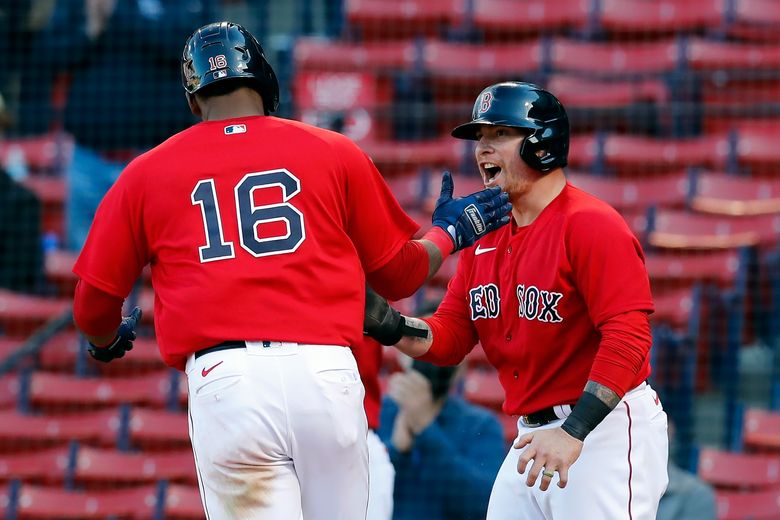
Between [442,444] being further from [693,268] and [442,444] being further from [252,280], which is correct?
[693,268]

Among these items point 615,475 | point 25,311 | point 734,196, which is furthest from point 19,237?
point 615,475

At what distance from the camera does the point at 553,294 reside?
3152 mm

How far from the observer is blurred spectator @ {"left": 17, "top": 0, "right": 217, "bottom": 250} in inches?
268

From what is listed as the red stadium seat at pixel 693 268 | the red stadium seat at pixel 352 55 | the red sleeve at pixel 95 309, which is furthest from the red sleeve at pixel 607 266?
the red stadium seat at pixel 352 55

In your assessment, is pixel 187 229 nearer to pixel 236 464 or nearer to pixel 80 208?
pixel 236 464

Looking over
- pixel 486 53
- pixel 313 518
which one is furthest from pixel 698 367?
pixel 313 518

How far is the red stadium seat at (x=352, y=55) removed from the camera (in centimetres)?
754

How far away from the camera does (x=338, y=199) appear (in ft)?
9.50

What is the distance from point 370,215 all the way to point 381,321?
376mm

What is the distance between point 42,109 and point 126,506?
287cm

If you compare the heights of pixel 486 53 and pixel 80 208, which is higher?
pixel 486 53

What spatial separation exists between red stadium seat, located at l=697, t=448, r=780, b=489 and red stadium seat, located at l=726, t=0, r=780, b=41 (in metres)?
2.88

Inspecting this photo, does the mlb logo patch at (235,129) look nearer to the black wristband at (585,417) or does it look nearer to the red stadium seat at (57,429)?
the black wristband at (585,417)

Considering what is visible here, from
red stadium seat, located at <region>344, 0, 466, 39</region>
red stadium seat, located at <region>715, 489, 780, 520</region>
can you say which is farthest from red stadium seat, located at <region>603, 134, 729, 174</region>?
red stadium seat, located at <region>715, 489, 780, 520</region>
